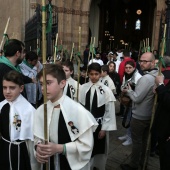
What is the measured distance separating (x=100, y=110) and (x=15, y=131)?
137cm

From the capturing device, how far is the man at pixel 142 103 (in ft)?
10.6

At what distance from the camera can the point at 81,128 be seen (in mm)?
1950

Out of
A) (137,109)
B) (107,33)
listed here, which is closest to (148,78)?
(137,109)

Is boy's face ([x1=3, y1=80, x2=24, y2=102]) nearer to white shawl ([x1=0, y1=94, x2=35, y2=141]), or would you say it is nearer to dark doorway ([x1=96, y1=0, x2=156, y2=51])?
white shawl ([x1=0, y1=94, x2=35, y2=141])

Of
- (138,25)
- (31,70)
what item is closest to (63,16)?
(31,70)

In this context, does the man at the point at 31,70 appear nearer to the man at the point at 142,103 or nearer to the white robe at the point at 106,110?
the white robe at the point at 106,110

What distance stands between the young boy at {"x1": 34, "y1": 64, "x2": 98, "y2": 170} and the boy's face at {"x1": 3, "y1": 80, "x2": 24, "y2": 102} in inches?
20.6

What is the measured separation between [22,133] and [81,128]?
68cm

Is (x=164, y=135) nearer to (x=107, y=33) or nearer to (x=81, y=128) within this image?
(x=81, y=128)

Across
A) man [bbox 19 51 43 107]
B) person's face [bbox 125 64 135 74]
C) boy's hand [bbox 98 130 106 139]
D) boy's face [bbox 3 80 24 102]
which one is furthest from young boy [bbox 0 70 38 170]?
person's face [bbox 125 64 135 74]

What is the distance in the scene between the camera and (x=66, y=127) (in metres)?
1.98

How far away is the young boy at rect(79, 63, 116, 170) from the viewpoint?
326 centimetres

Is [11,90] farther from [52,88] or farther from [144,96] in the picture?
[144,96]

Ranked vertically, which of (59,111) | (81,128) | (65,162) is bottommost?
(65,162)
